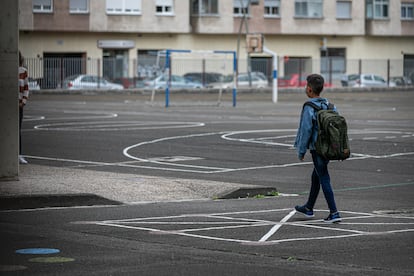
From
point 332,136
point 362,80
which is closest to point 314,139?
Answer: point 332,136

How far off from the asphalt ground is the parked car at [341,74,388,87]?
43038 mm

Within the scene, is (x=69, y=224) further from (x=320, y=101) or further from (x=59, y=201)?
(x=320, y=101)

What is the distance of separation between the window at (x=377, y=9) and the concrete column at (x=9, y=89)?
224 ft

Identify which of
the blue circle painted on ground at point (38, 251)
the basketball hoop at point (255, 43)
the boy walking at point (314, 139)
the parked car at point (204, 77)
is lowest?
the blue circle painted on ground at point (38, 251)

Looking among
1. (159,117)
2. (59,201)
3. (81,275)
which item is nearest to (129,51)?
(159,117)

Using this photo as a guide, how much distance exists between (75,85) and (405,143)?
126 ft

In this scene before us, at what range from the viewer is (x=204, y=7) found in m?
73.6

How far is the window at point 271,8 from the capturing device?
7631 cm

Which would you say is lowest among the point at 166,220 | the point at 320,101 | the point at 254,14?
the point at 166,220

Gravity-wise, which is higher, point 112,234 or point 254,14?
point 254,14

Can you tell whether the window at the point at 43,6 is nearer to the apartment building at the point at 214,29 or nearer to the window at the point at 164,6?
the apartment building at the point at 214,29

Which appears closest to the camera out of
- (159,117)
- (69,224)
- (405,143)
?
(69,224)

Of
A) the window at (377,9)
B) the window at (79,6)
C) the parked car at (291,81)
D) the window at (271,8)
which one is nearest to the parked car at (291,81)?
the parked car at (291,81)

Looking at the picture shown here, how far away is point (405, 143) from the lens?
24656 mm
